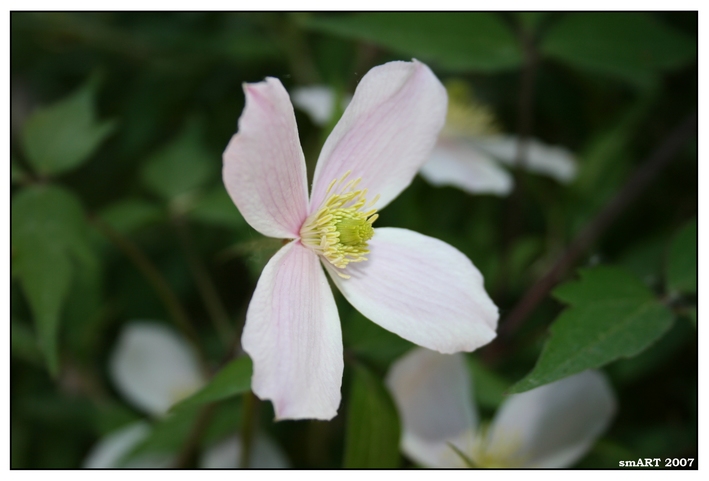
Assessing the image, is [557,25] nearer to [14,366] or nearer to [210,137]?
[210,137]

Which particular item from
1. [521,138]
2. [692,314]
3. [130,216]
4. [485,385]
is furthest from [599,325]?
[130,216]

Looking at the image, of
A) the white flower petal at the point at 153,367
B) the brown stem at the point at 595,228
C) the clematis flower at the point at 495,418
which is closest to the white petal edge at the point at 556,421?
the clematis flower at the point at 495,418

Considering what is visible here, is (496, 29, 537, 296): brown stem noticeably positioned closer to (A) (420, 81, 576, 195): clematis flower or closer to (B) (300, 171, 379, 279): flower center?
(A) (420, 81, 576, 195): clematis flower

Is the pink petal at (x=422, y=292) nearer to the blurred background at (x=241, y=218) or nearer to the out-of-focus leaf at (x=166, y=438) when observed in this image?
the blurred background at (x=241, y=218)

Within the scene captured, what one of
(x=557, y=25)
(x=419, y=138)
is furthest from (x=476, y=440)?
(x=557, y=25)

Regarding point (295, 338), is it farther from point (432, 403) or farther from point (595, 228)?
point (595, 228)

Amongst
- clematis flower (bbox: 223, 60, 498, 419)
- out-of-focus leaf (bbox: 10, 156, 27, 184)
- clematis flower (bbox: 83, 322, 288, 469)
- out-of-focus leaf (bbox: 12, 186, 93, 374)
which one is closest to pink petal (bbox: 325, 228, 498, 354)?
clematis flower (bbox: 223, 60, 498, 419)
